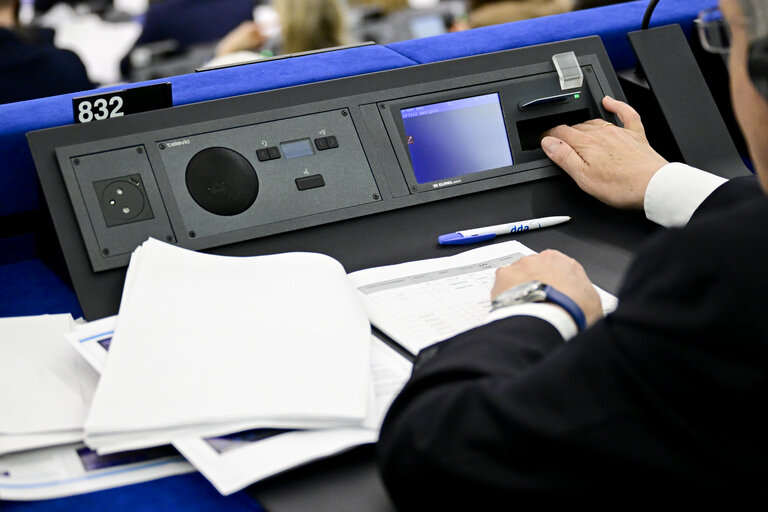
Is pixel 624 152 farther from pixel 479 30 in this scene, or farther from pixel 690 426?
pixel 690 426

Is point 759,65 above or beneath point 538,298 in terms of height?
above

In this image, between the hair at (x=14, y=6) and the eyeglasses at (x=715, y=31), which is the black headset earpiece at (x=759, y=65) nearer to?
the eyeglasses at (x=715, y=31)

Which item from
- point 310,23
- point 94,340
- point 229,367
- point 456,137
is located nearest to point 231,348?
point 229,367

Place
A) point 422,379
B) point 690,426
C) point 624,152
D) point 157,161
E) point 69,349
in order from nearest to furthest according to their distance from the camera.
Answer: point 690,426, point 422,379, point 69,349, point 157,161, point 624,152

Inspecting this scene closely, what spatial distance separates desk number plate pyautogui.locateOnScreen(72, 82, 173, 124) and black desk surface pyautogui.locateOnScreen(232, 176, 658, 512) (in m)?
0.23

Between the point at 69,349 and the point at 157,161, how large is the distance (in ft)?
0.89

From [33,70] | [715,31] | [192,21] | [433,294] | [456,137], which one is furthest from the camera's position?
[192,21]

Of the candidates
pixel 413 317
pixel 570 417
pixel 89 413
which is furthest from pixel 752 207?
pixel 89 413

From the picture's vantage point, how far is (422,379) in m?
0.72

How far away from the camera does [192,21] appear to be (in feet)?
14.2

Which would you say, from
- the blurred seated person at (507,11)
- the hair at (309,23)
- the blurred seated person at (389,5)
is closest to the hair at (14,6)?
the hair at (309,23)

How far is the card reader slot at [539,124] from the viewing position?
1250 mm

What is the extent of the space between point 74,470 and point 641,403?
471mm

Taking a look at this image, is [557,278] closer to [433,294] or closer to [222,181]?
[433,294]
